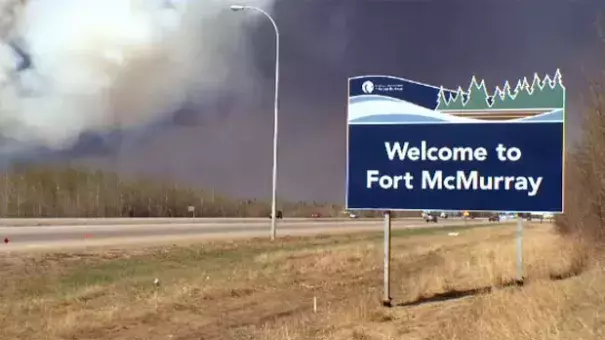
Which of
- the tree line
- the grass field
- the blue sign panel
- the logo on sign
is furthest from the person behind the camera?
the tree line

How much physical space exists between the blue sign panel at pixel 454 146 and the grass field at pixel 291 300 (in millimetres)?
1527

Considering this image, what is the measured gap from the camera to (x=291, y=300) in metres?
14.0

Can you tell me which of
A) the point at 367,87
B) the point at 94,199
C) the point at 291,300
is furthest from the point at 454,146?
the point at 94,199

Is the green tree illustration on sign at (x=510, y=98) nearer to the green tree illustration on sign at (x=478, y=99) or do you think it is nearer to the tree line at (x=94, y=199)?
the green tree illustration on sign at (x=478, y=99)

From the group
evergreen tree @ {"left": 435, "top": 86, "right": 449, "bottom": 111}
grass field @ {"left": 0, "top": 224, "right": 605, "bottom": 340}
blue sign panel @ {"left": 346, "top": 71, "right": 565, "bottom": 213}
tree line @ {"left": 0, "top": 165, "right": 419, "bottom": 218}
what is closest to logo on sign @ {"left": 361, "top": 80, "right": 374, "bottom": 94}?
blue sign panel @ {"left": 346, "top": 71, "right": 565, "bottom": 213}

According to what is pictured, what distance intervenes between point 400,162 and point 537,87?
226 centimetres

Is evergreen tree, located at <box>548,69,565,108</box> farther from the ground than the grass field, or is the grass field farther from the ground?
evergreen tree, located at <box>548,69,565,108</box>

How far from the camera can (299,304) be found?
1348 centimetres

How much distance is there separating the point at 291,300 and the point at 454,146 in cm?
490

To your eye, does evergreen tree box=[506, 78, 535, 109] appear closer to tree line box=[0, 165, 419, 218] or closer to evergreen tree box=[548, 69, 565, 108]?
evergreen tree box=[548, 69, 565, 108]

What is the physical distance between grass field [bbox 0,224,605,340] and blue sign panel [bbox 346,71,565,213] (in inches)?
60.1

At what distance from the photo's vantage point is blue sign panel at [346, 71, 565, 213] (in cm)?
1058

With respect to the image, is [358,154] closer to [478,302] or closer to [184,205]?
[478,302]

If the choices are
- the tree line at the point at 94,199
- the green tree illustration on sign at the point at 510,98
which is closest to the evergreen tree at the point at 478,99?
the green tree illustration on sign at the point at 510,98
